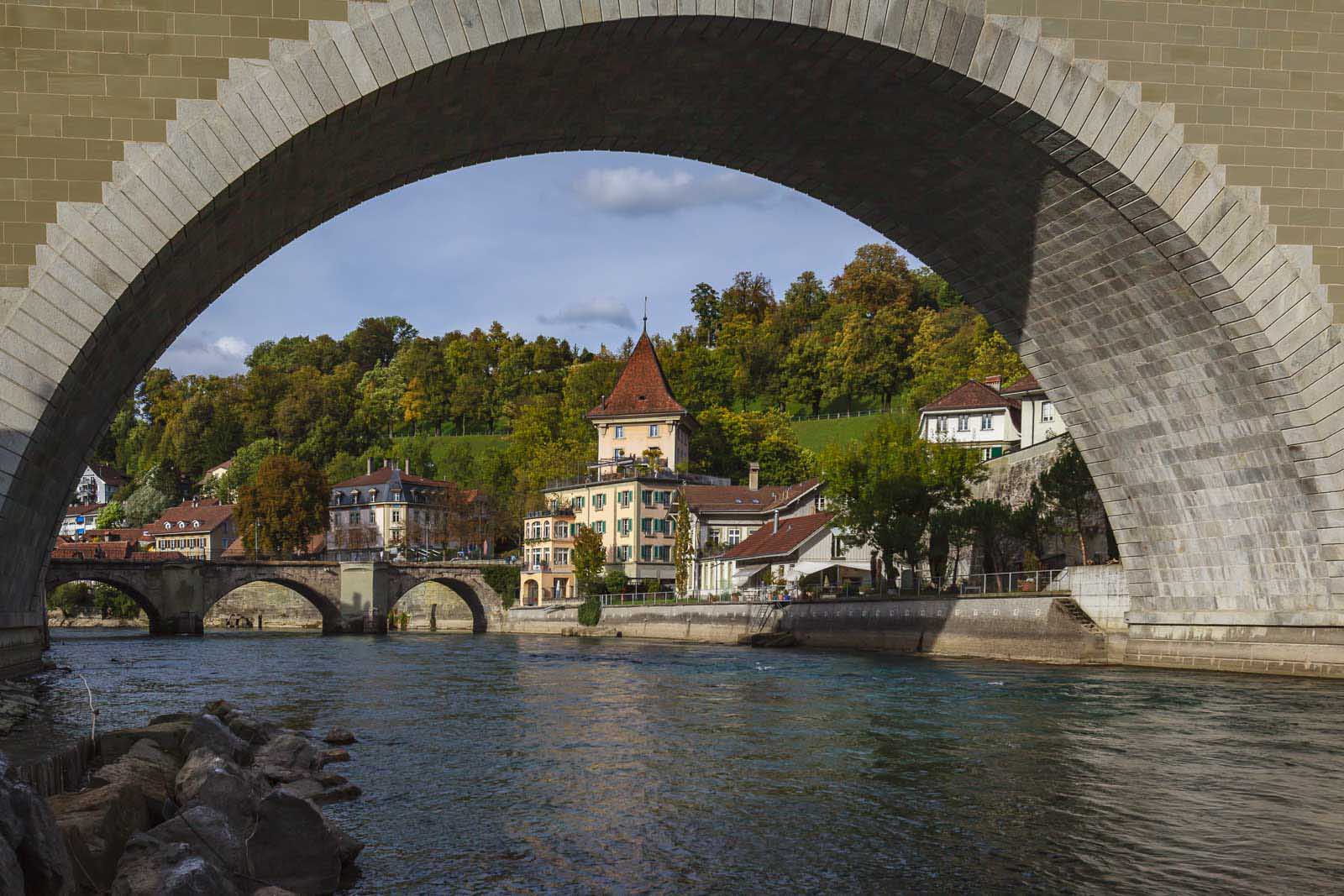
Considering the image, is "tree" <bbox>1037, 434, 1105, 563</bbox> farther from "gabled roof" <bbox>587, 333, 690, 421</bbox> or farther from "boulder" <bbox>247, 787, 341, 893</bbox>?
"gabled roof" <bbox>587, 333, 690, 421</bbox>

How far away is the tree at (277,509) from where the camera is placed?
90.4 metres

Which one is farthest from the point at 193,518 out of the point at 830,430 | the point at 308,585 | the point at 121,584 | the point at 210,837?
the point at 210,837

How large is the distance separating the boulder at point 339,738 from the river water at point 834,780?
34 cm

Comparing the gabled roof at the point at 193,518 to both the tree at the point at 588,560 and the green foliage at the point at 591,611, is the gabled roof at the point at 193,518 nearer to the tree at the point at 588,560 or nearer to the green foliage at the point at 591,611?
the tree at the point at 588,560

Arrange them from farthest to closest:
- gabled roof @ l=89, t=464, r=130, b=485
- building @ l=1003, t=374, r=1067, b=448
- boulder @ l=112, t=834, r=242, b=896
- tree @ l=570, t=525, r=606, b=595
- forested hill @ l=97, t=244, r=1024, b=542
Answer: gabled roof @ l=89, t=464, r=130, b=485, forested hill @ l=97, t=244, r=1024, b=542, tree @ l=570, t=525, r=606, b=595, building @ l=1003, t=374, r=1067, b=448, boulder @ l=112, t=834, r=242, b=896

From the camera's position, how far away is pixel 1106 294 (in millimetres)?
18891

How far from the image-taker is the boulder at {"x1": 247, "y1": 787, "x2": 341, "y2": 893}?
8.10 metres

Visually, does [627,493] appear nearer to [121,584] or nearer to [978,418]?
[978,418]

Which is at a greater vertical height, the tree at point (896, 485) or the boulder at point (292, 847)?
the tree at point (896, 485)

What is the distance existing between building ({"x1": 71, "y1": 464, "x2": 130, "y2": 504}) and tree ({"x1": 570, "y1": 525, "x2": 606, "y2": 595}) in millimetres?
77836

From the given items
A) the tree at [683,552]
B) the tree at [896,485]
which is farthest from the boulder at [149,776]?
the tree at [683,552]

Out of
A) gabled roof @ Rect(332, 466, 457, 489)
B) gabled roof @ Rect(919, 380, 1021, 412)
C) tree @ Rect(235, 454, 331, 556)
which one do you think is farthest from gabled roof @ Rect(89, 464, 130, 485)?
gabled roof @ Rect(919, 380, 1021, 412)

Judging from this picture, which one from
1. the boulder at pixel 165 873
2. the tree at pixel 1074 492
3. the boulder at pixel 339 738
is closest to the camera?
the boulder at pixel 165 873

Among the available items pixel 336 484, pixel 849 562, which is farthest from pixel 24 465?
pixel 336 484
